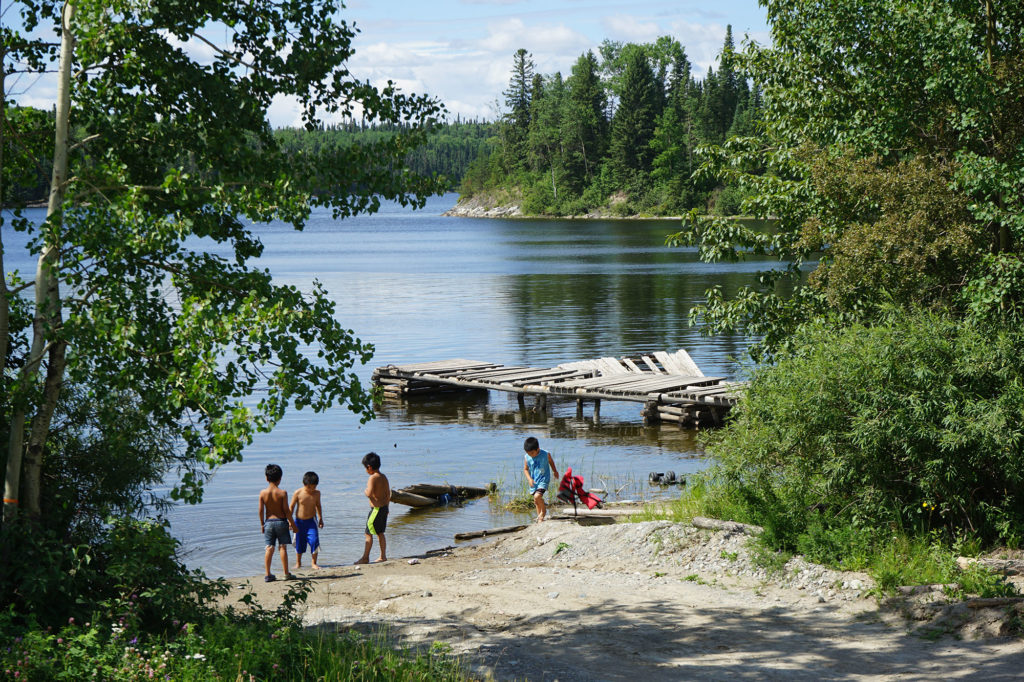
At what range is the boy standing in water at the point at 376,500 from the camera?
47.6 feet

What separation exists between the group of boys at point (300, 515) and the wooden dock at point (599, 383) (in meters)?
12.2

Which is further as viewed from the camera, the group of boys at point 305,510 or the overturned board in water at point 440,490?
the overturned board in water at point 440,490

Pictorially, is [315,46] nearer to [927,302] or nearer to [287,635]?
[287,635]

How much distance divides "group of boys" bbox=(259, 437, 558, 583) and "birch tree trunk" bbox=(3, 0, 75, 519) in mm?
5066

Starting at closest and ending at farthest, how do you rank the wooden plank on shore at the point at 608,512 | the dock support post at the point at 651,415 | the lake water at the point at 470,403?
the wooden plank on shore at the point at 608,512 → the lake water at the point at 470,403 → the dock support post at the point at 651,415

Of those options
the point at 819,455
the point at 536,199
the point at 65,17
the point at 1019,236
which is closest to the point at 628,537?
the point at 819,455

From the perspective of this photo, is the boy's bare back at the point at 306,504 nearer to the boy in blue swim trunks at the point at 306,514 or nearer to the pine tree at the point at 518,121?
the boy in blue swim trunks at the point at 306,514

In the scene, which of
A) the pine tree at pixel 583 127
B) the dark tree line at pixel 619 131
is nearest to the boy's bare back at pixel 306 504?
the dark tree line at pixel 619 131

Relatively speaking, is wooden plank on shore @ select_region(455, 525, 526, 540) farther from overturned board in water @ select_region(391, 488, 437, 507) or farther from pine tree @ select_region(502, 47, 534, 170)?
pine tree @ select_region(502, 47, 534, 170)

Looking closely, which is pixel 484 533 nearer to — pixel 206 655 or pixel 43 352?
pixel 206 655

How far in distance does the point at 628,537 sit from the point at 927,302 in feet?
17.2

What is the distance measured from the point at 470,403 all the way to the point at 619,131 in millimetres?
111373

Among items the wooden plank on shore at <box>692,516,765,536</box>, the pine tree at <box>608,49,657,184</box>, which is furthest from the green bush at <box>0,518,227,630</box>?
the pine tree at <box>608,49,657,184</box>

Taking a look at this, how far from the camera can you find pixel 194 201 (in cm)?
789
